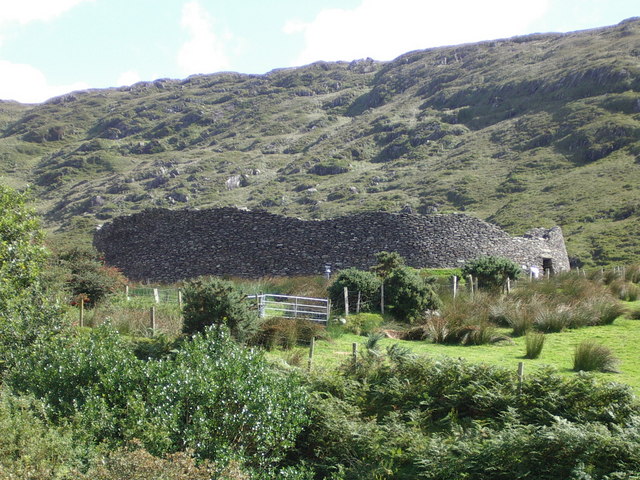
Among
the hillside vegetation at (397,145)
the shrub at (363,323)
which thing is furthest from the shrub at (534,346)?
the hillside vegetation at (397,145)

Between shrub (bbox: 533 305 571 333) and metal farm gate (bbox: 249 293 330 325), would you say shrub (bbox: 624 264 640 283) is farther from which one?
metal farm gate (bbox: 249 293 330 325)

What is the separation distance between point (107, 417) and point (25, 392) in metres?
1.85

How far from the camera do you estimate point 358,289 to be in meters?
17.5

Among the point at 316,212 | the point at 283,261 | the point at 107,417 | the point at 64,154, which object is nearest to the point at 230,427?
the point at 107,417

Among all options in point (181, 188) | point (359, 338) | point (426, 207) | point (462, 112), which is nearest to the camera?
point (359, 338)

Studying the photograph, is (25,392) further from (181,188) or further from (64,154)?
(64,154)

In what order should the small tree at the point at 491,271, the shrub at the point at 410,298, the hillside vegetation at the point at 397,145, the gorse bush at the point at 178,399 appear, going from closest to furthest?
the gorse bush at the point at 178,399, the shrub at the point at 410,298, the small tree at the point at 491,271, the hillside vegetation at the point at 397,145

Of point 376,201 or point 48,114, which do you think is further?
point 48,114

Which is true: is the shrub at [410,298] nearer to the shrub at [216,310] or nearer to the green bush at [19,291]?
the shrub at [216,310]

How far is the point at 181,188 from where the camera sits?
8856 cm

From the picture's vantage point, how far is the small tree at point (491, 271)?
20.7 meters

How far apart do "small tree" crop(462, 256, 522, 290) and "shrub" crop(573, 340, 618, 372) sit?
10748 millimetres

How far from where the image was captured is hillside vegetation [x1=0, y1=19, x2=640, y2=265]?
193 feet

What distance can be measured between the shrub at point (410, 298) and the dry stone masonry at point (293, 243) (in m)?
8.01
